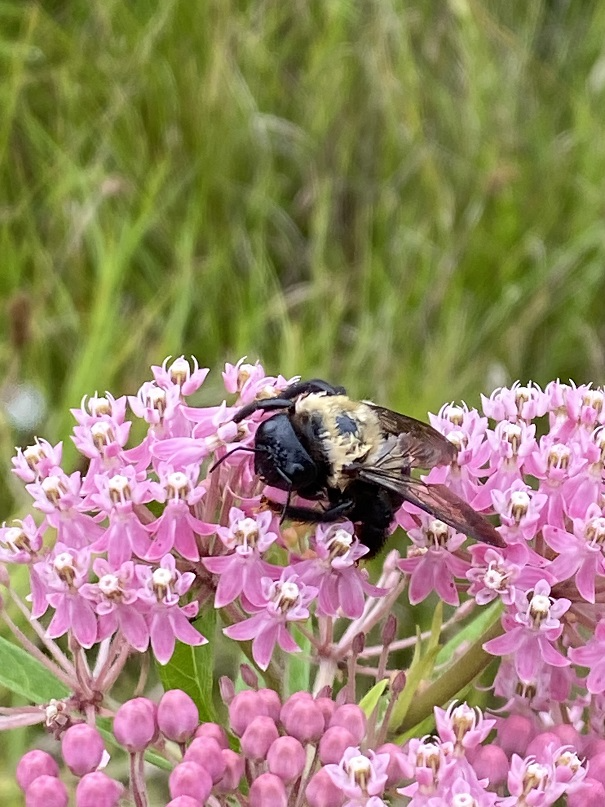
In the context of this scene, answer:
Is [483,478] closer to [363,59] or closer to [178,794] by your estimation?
[178,794]

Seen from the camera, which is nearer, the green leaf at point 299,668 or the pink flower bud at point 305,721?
the pink flower bud at point 305,721

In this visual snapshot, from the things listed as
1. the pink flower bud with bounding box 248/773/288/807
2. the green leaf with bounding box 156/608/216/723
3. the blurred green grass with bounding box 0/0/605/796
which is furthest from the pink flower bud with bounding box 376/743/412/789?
the blurred green grass with bounding box 0/0/605/796

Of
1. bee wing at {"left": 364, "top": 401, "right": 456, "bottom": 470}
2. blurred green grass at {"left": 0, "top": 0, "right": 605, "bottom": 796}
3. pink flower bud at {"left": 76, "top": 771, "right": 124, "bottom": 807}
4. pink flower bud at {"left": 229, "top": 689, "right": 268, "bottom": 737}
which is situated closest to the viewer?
pink flower bud at {"left": 76, "top": 771, "right": 124, "bottom": 807}

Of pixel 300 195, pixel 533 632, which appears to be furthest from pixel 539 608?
pixel 300 195

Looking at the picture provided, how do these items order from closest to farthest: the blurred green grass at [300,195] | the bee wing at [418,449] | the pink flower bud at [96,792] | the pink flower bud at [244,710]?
the pink flower bud at [96,792] → the pink flower bud at [244,710] → the bee wing at [418,449] → the blurred green grass at [300,195]

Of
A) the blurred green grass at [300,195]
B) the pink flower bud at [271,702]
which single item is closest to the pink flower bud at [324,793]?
the pink flower bud at [271,702]

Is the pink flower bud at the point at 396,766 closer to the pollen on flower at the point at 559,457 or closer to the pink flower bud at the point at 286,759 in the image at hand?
the pink flower bud at the point at 286,759

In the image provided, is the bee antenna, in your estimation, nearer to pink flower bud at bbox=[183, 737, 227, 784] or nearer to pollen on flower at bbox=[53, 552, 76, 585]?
pollen on flower at bbox=[53, 552, 76, 585]
